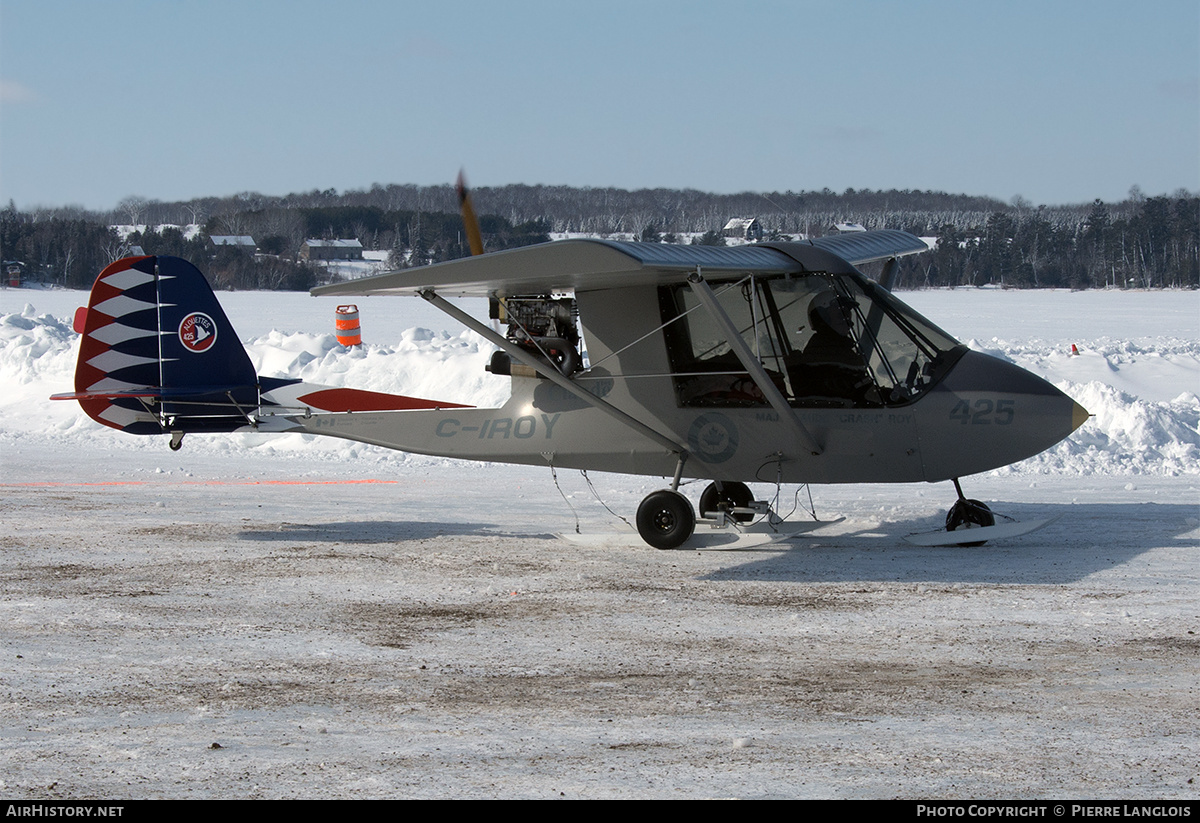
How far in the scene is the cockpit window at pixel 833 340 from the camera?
8.85 metres

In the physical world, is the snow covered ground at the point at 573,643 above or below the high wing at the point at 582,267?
below

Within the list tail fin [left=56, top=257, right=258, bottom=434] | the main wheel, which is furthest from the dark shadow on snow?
tail fin [left=56, top=257, right=258, bottom=434]

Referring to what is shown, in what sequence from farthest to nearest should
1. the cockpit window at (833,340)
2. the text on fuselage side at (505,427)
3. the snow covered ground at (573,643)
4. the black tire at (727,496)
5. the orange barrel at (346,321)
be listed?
the orange barrel at (346,321) < the black tire at (727,496) < the text on fuselage side at (505,427) < the cockpit window at (833,340) < the snow covered ground at (573,643)

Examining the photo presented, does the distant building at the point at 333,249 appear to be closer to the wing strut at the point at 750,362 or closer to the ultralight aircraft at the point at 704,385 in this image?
the ultralight aircraft at the point at 704,385

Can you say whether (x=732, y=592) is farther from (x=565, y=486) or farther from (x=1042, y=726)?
(x=565, y=486)

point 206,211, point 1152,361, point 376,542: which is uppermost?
point 206,211

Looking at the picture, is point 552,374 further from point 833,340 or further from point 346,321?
point 346,321

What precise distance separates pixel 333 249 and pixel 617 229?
1645 centimetres

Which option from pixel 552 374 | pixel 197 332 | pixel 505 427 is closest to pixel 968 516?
pixel 552 374

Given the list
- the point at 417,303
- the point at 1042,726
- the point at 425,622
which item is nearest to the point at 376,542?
the point at 425,622

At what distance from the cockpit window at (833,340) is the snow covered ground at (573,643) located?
53.4 inches

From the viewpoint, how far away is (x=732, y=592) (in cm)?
766

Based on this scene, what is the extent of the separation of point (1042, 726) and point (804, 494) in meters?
7.45

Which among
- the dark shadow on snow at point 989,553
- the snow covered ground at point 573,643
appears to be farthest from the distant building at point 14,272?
the dark shadow on snow at point 989,553
